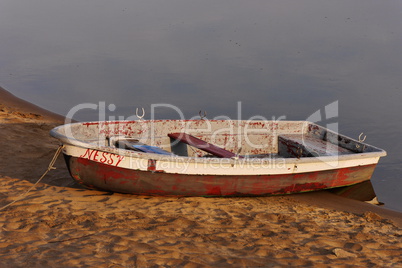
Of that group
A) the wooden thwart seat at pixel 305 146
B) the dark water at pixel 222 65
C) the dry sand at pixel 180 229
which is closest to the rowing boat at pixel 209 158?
the wooden thwart seat at pixel 305 146

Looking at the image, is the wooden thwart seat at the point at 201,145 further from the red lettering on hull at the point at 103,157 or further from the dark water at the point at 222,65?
the dark water at the point at 222,65

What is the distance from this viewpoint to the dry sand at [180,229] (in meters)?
6.13

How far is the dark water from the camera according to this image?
17.3 metres

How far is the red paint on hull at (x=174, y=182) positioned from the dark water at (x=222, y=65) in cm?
344

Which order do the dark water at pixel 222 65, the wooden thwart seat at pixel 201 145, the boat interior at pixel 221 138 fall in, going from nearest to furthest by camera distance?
the wooden thwart seat at pixel 201 145 < the boat interior at pixel 221 138 < the dark water at pixel 222 65

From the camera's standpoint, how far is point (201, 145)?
966cm

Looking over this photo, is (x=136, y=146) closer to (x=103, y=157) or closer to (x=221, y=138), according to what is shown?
(x=103, y=157)

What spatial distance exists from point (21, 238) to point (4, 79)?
15.9 meters

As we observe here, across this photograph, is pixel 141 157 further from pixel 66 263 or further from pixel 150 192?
pixel 66 263

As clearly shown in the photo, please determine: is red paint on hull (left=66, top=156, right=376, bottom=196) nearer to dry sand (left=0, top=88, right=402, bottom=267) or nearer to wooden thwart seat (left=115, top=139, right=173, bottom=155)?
dry sand (left=0, top=88, right=402, bottom=267)

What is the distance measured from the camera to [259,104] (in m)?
18.2

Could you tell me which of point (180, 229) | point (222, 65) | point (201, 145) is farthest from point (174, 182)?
point (222, 65)

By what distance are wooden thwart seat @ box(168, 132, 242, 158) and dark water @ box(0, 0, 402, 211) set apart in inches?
165

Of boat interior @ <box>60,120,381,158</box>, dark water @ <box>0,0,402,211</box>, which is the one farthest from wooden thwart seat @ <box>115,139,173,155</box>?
dark water @ <box>0,0,402,211</box>
